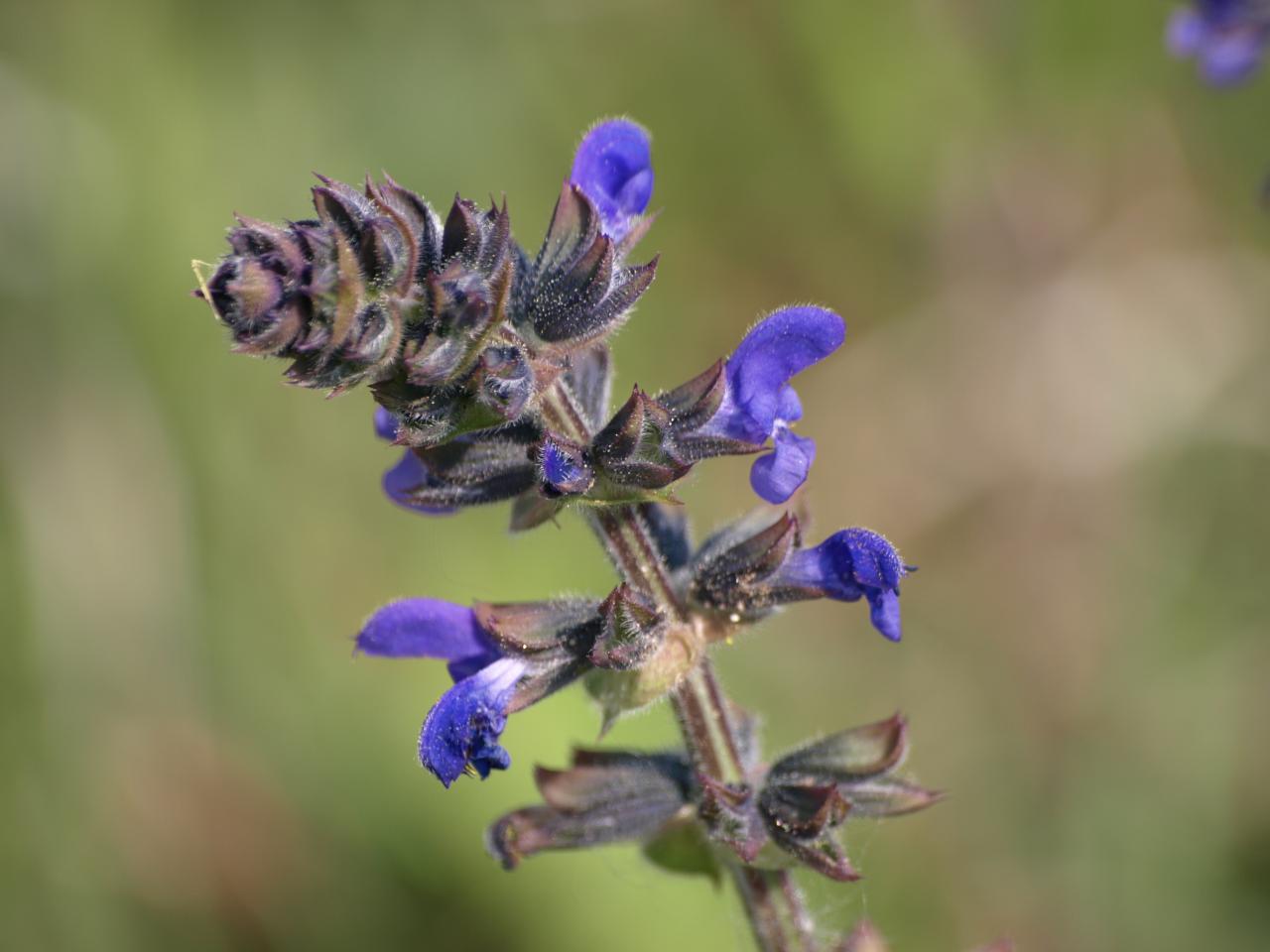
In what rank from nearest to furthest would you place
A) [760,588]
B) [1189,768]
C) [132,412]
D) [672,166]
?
1. [760,588]
2. [1189,768]
3. [132,412]
4. [672,166]

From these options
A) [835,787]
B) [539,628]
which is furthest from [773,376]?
[835,787]

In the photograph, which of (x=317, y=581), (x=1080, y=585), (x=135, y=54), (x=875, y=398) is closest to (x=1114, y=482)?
(x=1080, y=585)

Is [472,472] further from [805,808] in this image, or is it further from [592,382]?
[805,808]

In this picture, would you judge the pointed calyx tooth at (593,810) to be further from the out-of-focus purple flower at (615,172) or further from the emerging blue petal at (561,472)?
the out-of-focus purple flower at (615,172)

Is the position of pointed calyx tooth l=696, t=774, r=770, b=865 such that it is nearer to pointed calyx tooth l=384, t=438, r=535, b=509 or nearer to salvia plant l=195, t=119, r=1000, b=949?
salvia plant l=195, t=119, r=1000, b=949

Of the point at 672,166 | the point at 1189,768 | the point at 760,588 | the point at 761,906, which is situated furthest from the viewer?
the point at 672,166

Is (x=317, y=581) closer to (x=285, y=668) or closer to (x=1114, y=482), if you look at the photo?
(x=285, y=668)
